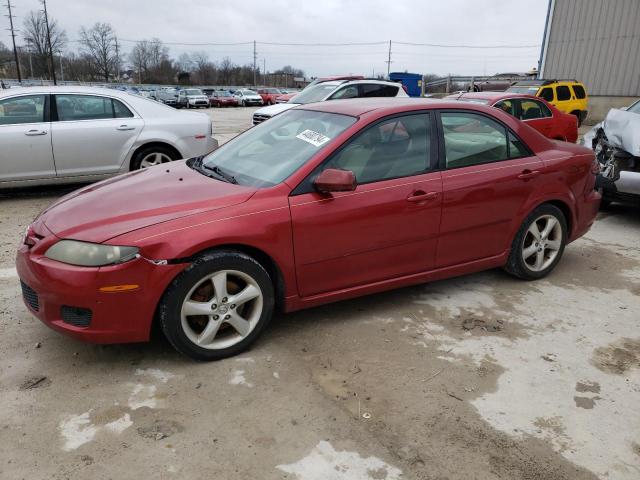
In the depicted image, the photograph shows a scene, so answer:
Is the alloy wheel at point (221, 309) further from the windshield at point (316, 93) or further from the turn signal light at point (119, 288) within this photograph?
the windshield at point (316, 93)

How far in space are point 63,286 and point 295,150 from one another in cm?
167

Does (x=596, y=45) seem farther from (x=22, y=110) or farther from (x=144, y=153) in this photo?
(x=22, y=110)

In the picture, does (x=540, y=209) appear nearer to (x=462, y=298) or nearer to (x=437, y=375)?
(x=462, y=298)

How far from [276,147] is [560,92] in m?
16.4

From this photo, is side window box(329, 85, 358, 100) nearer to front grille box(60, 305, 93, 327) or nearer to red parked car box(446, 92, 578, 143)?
red parked car box(446, 92, 578, 143)

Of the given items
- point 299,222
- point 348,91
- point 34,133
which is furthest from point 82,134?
point 348,91

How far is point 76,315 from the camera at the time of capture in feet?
9.29

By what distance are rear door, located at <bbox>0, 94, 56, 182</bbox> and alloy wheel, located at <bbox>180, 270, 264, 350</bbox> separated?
4.66 meters

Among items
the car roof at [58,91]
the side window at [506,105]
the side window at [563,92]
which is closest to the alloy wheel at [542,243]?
the side window at [506,105]

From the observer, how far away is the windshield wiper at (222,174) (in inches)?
135

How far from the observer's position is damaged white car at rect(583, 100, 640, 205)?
6008 mm

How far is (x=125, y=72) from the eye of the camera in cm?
8888

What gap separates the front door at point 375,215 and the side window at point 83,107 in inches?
187

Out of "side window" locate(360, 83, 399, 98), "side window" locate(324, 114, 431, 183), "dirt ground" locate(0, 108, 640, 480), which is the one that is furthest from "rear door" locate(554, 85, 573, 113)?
"side window" locate(324, 114, 431, 183)
